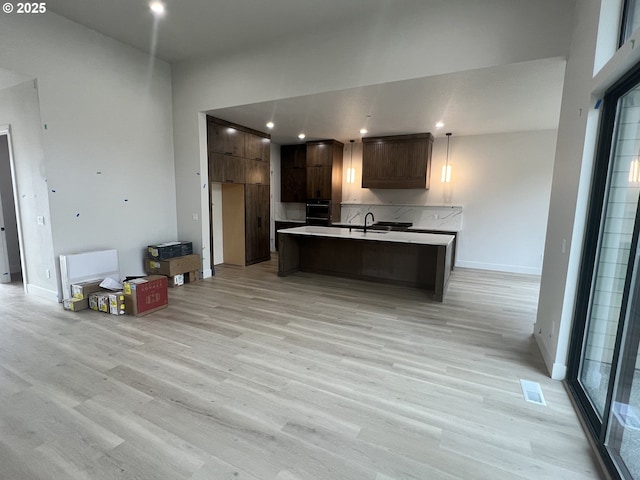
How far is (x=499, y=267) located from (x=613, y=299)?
193 inches

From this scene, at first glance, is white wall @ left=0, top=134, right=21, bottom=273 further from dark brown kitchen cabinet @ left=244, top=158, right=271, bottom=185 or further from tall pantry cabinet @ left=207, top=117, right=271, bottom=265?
dark brown kitchen cabinet @ left=244, top=158, right=271, bottom=185

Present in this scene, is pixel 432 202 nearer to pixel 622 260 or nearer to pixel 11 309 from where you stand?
pixel 622 260

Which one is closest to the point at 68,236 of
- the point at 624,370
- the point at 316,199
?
the point at 316,199

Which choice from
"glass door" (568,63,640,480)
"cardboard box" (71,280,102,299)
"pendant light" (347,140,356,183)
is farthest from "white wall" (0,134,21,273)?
"glass door" (568,63,640,480)

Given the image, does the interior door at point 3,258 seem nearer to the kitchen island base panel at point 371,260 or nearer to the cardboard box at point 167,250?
the cardboard box at point 167,250

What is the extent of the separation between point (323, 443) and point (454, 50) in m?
3.96

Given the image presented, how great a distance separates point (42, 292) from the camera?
169 inches

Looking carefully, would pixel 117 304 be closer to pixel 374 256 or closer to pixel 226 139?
pixel 226 139

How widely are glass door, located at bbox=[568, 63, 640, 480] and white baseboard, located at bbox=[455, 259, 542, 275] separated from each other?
4.51 m

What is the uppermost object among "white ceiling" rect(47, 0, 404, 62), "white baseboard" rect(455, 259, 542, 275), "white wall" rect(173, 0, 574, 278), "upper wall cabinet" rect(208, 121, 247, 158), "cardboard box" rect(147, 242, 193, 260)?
"white ceiling" rect(47, 0, 404, 62)

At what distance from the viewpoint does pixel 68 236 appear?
4.10 meters

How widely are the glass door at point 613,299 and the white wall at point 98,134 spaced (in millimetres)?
5706

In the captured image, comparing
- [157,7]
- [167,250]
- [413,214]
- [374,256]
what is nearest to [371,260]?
[374,256]

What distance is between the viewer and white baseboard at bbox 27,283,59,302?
13.6 feet
